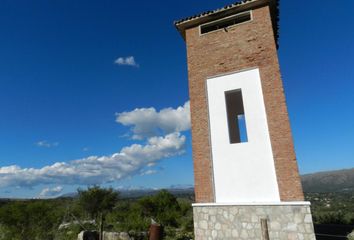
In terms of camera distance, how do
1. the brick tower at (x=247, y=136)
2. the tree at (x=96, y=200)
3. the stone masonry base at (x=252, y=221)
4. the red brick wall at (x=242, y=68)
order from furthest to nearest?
the tree at (x=96, y=200)
the red brick wall at (x=242, y=68)
the brick tower at (x=247, y=136)
the stone masonry base at (x=252, y=221)

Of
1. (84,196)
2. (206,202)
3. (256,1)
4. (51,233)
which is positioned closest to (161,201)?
(51,233)

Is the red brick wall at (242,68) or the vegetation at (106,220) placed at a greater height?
the red brick wall at (242,68)

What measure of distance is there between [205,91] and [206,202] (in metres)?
3.66

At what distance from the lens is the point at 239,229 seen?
7.00 m

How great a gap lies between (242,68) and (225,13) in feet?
7.72

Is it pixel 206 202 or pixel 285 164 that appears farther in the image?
pixel 206 202

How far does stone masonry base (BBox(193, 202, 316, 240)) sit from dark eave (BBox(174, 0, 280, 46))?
21.9 feet

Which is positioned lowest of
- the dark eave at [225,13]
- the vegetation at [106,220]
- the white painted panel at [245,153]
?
the vegetation at [106,220]

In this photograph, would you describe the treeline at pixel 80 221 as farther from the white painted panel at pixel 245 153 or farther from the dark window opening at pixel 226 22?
the dark window opening at pixel 226 22

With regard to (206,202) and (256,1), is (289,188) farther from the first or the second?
(256,1)

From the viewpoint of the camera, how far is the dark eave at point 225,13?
871 centimetres

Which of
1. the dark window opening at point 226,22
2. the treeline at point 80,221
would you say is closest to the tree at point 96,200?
the treeline at point 80,221

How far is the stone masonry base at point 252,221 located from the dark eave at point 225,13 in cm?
666

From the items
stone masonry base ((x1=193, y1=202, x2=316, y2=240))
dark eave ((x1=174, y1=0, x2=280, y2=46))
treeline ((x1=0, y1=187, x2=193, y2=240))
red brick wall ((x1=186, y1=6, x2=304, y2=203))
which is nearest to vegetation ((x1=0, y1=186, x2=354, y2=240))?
treeline ((x1=0, y1=187, x2=193, y2=240))
